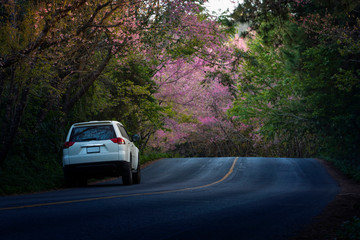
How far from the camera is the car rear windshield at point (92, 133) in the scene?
624 inches

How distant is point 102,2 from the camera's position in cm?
1552

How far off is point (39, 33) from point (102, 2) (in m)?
2.29

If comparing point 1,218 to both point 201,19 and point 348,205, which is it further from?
point 201,19

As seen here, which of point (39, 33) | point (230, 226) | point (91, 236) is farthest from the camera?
point (39, 33)

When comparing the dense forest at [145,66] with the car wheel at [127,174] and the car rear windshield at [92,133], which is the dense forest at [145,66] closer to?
the car rear windshield at [92,133]

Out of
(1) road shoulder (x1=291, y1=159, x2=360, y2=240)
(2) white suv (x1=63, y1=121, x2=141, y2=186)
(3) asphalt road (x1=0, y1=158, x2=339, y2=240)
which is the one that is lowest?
(1) road shoulder (x1=291, y1=159, x2=360, y2=240)

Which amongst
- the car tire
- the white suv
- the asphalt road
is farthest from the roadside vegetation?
the white suv

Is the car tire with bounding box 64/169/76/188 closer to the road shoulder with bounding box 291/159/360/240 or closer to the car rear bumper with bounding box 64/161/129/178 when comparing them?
the car rear bumper with bounding box 64/161/129/178

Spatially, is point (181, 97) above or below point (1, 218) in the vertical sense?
above

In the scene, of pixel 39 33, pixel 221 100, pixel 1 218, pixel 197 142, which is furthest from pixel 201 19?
pixel 197 142

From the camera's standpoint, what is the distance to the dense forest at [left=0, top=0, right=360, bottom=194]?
14875mm

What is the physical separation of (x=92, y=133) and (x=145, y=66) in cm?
1222

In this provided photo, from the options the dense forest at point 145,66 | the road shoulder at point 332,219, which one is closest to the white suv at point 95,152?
the dense forest at point 145,66

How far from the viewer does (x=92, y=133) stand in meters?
15.9
